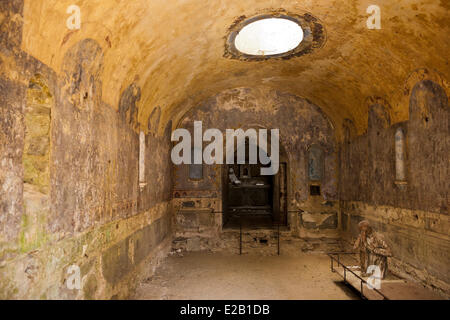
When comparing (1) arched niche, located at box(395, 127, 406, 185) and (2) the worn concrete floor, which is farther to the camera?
(1) arched niche, located at box(395, 127, 406, 185)

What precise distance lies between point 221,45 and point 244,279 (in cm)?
498

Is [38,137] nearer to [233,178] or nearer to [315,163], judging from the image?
A: [315,163]

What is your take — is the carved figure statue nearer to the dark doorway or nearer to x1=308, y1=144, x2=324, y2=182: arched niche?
the dark doorway

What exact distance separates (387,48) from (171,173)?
267 inches

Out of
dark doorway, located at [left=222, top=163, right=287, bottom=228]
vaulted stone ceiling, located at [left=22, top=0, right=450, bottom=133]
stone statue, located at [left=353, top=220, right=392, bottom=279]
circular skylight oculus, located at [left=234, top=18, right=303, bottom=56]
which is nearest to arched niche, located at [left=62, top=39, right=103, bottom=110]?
vaulted stone ceiling, located at [left=22, top=0, right=450, bottom=133]

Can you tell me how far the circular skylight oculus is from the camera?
6.70 metres

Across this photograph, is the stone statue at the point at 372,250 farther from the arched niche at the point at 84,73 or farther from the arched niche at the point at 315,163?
the arched niche at the point at 84,73

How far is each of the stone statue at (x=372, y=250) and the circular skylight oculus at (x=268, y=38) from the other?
4.09 meters

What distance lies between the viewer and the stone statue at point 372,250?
624 centimetres

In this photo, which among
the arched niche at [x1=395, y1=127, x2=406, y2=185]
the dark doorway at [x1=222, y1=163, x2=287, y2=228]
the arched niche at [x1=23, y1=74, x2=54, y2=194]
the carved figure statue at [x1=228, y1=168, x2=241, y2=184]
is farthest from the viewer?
the carved figure statue at [x1=228, y1=168, x2=241, y2=184]

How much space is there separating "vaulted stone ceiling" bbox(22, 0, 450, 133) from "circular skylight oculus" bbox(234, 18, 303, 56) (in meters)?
0.50

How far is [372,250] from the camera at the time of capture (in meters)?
6.34

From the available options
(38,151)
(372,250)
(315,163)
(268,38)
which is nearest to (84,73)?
(38,151)

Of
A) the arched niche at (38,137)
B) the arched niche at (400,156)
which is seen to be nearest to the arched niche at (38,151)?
the arched niche at (38,137)
